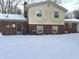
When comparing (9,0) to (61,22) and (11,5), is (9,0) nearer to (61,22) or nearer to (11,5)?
(11,5)

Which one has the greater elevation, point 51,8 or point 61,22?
point 51,8

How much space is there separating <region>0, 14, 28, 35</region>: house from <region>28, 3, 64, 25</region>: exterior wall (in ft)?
4.55

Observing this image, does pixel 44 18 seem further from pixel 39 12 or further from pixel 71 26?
pixel 71 26

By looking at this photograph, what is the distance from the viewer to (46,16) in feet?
109

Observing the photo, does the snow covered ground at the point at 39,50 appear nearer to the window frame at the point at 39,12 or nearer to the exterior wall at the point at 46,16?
the exterior wall at the point at 46,16

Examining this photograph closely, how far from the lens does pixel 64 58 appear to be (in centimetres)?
1033

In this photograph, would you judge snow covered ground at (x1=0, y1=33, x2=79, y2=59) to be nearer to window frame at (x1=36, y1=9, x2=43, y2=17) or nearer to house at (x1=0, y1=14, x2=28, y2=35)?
house at (x1=0, y1=14, x2=28, y2=35)

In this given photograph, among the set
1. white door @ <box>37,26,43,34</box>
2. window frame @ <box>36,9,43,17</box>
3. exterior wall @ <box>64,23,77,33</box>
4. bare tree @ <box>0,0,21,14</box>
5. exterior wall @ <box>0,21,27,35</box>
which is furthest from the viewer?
bare tree @ <box>0,0,21,14</box>

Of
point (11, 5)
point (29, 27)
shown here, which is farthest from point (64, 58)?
point (11, 5)

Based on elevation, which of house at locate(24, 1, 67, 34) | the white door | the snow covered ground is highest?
house at locate(24, 1, 67, 34)

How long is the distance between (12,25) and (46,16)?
18.7 ft

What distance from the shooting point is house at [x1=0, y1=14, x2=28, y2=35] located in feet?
103

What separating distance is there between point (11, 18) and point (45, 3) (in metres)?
5.98

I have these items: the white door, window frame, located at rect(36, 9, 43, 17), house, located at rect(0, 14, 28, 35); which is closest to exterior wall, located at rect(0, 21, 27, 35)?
house, located at rect(0, 14, 28, 35)
